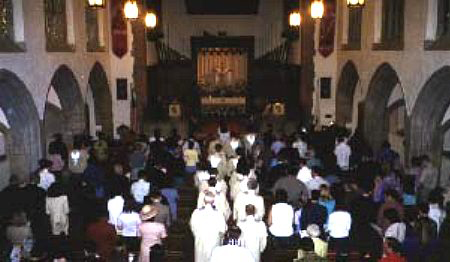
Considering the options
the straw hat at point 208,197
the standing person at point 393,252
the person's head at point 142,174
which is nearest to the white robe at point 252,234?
the straw hat at point 208,197

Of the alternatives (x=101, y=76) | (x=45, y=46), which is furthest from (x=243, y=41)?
(x=45, y=46)

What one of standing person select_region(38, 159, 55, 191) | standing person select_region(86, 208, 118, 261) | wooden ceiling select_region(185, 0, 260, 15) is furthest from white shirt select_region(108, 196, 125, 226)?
wooden ceiling select_region(185, 0, 260, 15)

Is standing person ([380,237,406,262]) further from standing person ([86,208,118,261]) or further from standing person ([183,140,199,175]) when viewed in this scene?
standing person ([183,140,199,175])

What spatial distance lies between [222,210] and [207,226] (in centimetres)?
125

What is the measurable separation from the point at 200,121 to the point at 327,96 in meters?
5.89

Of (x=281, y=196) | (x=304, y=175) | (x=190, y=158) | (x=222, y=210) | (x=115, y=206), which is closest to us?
(x=281, y=196)

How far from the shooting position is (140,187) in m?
11.9

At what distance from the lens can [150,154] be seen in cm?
1535

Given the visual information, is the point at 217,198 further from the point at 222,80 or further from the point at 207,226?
the point at 222,80

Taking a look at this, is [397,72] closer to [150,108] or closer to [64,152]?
[64,152]

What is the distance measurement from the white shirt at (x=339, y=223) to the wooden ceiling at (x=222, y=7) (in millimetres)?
19219

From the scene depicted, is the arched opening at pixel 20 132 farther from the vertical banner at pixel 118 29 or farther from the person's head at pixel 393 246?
the person's head at pixel 393 246

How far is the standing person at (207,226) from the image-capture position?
998cm

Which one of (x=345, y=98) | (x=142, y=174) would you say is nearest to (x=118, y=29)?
(x=345, y=98)
